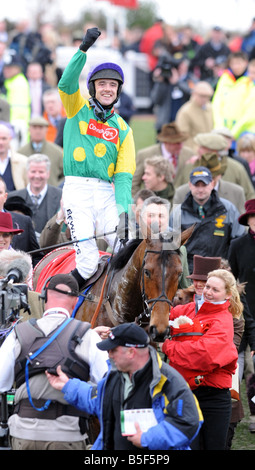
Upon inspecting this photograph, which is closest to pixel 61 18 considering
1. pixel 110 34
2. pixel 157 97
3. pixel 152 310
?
pixel 110 34

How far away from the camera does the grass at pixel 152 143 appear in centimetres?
756

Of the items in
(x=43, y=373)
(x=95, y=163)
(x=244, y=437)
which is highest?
(x=95, y=163)

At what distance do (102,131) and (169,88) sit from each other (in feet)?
40.3

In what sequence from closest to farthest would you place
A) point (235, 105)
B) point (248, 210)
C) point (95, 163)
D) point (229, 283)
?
1. point (229, 283)
2. point (95, 163)
3. point (248, 210)
4. point (235, 105)

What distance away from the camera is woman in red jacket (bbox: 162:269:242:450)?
6105mm

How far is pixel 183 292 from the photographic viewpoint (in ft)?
23.7

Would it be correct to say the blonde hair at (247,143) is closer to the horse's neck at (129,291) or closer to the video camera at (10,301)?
the horse's neck at (129,291)

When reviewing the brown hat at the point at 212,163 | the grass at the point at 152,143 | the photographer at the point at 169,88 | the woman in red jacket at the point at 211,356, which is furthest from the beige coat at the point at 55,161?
the photographer at the point at 169,88

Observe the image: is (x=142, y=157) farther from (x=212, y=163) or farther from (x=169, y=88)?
(x=169, y=88)

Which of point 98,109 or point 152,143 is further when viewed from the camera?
point 152,143

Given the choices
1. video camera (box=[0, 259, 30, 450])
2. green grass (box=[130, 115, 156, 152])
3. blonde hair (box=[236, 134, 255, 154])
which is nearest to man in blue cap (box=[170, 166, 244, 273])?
video camera (box=[0, 259, 30, 450])

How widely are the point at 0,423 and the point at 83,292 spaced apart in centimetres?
159

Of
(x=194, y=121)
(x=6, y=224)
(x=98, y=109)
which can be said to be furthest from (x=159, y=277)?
(x=194, y=121)

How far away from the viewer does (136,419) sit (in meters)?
4.80
